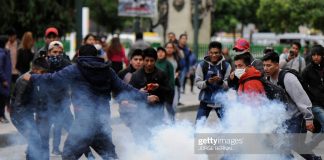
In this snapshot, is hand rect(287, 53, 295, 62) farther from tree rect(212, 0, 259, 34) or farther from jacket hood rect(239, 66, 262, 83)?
tree rect(212, 0, 259, 34)

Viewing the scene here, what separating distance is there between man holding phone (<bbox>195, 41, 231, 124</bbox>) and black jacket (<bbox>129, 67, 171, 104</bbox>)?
47 centimetres

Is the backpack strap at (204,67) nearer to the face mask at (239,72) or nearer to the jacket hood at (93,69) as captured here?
the face mask at (239,72)

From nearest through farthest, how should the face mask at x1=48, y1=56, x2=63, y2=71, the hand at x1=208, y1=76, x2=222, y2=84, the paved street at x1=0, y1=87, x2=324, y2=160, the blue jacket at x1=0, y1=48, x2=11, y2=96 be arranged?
1. the paved street at x1=0, y1=87, x2=324, y2=160
2. the face mask at x1=48, y1=56, x2=63, y2=71
3. the hand at x1=208, y1=76, x2=222, y2=84
4. the blue jacket at x1=0, y1=48, x2=11, y2=96

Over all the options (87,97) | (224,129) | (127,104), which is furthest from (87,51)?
(224,129)

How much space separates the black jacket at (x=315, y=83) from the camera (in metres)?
8.88

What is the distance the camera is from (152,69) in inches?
356

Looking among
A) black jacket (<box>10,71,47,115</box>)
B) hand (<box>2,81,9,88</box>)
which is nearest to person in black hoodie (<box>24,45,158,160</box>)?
black jacket (<box>10,71,47,115</box>)

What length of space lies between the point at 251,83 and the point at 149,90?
184 cm

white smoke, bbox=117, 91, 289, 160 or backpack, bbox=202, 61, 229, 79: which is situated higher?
backpack, bbox=202, 61, 229, 79

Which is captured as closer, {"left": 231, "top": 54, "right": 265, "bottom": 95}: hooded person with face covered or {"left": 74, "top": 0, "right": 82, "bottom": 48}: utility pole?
{"left": 231, "top": 54, "right": 265, "bottom": 95}: hooded person with face covered

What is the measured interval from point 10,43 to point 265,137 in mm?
8931

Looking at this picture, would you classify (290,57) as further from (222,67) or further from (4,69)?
(4,69)

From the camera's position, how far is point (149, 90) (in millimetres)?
8570

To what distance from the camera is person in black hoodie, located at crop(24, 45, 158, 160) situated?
7000 mm
